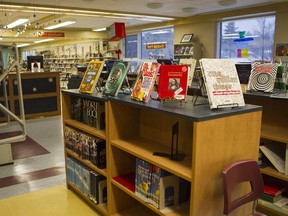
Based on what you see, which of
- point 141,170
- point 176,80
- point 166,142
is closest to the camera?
point 176,80

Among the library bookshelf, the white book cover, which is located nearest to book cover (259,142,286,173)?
the library bookshelf

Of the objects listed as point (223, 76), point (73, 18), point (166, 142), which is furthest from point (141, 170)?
point (73, 18)

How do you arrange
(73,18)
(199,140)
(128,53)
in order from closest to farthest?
(199,140) < (73,18) < (128,53)

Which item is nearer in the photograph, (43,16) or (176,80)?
(176,80)

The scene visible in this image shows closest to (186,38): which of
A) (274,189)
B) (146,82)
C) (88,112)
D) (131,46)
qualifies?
(131,46)

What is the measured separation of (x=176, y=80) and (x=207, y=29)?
778 centimetres

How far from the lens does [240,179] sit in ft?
5.74

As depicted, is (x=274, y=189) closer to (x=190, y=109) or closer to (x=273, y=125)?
(x=273, y=125)

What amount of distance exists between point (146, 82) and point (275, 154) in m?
1.49

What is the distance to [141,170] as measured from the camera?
7.25 feet

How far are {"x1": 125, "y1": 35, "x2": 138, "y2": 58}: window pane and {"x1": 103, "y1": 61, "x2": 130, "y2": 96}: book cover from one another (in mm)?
10551

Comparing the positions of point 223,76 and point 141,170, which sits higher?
point 223,76

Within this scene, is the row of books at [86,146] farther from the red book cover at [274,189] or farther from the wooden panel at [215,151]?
the red book cover at [274,189]

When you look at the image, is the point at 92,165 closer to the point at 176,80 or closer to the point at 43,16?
the point at 176,80
